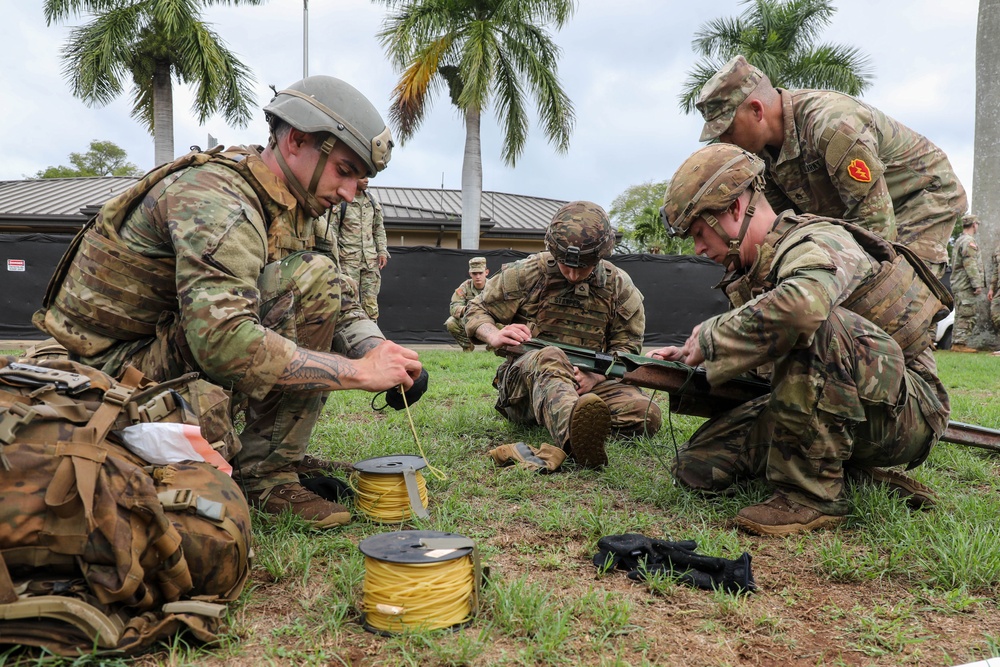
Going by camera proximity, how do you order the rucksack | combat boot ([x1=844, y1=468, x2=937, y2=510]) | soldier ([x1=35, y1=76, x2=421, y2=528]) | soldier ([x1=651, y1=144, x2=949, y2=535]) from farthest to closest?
combat boot ([x1=844, y1=468, x2=937, y2=510]), soldier ([x1=651, y1=144, x2=949, y2=535]), soldier ([x1=35, y1=76, x2=421, y2=528]), the rucksack

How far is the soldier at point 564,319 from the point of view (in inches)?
184

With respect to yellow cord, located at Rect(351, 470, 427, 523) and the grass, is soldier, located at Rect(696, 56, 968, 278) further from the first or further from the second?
yellow cord, located at Rect(351, 470, 427, 523)

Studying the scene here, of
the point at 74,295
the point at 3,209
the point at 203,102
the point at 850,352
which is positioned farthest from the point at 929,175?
the point at 3,209

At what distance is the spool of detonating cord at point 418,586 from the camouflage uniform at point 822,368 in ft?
4.73

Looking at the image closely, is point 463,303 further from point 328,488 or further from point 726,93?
point 328,488

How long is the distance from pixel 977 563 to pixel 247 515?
252cm

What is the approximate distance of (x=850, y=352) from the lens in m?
3.01

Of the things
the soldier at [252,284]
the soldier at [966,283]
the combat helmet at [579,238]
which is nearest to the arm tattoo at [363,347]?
the soldier at [252,284]

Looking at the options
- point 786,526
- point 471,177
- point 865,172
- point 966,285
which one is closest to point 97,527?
point 786,526

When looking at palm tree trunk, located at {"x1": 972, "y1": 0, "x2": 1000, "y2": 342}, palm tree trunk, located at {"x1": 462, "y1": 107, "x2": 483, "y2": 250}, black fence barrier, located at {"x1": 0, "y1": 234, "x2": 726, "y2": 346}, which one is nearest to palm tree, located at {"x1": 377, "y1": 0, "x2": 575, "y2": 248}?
palm tree trunk, located at {"x1": 462, "y1": 107, "x2": 483, "y2": 250}

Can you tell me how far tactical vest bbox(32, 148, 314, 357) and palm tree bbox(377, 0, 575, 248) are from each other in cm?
1547

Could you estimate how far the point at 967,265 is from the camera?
47.5ft

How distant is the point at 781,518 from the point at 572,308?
2375 millimetres

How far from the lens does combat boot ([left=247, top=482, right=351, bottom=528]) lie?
10.2 feet
